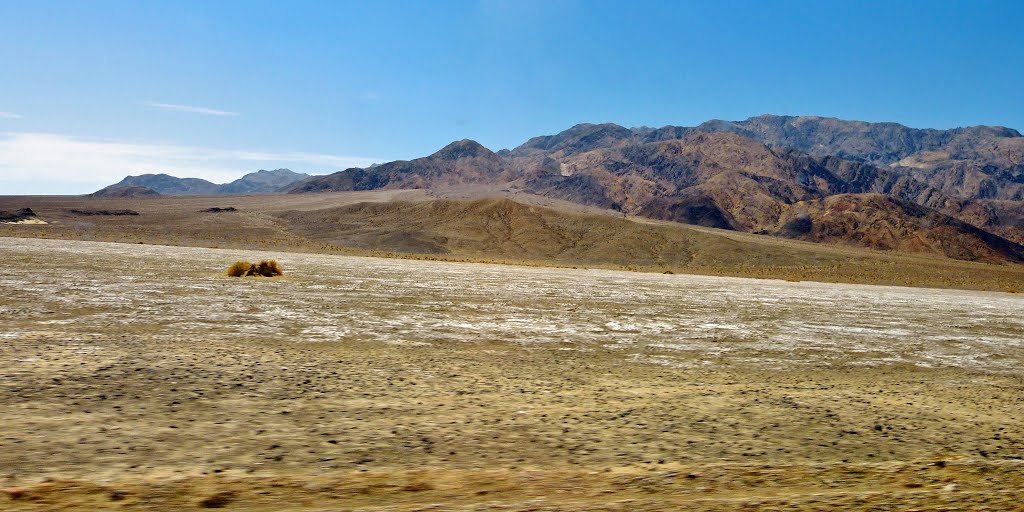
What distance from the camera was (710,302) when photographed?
70.7 feet

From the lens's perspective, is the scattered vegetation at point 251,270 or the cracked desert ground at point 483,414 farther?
the scattered vegetation at point 251,270

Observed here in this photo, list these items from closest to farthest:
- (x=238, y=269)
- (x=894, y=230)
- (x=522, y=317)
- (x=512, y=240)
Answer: (x=522, y=317), (x=238, y=269), (x=512, y=240), (x=894, y=230)

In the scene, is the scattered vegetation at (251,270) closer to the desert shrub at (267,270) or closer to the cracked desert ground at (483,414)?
the desert shrub at (267,270)

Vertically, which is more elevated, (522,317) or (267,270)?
(267,270)

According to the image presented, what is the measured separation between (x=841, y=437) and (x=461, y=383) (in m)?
3.85

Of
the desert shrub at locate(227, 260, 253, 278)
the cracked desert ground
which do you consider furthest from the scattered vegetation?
the cracked desert ground

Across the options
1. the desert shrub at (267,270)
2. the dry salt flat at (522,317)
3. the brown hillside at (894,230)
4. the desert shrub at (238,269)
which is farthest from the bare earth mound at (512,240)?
the brown hillside at (894,230)

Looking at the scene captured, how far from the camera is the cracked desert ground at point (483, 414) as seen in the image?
4.46m

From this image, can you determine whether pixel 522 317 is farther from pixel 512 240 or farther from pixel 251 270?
pixel 512 240

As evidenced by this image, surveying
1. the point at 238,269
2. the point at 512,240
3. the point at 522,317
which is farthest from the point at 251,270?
the point at 512,240

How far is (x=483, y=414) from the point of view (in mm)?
6312

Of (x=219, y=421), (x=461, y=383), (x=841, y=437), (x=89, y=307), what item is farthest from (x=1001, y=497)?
(x=89, y=307)

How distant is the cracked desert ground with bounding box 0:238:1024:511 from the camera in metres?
4.46

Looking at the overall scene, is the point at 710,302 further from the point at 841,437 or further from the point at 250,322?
the point at 841,437
